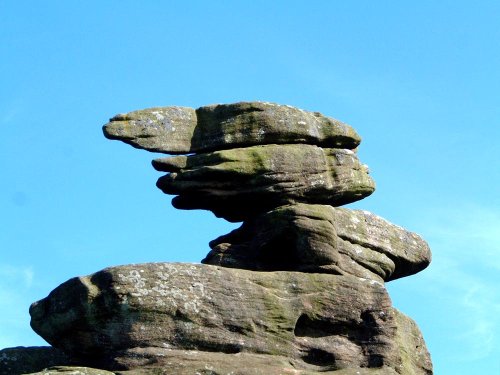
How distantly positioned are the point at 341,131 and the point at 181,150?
422 centimetres

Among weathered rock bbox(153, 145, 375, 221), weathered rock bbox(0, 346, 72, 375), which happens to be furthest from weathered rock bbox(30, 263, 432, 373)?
weathered rock bbox(153, 145, 375, 221)

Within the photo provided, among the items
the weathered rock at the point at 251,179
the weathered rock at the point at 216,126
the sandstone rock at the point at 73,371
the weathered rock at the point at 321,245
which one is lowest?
the sandstone rock at the point at 73,371

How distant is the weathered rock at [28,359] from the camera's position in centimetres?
3075

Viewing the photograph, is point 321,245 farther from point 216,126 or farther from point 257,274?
point 216,126

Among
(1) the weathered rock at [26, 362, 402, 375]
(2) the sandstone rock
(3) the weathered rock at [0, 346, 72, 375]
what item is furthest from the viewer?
(3) the weathered rock at [0, 346, 72, 375]

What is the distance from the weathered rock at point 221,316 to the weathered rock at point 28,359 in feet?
2.31

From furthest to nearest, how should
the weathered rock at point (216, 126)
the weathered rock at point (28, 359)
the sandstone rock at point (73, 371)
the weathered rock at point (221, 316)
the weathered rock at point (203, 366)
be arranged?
the weathered rock at point (216, 126) → the weathered rock at point (28, 359) → the weathered rock at point (221, 316) → the weathered rock at point (203, 366) → the sandstone rock at point (73, 371)

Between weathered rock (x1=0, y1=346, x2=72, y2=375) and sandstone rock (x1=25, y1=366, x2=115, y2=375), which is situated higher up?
weathered rock (x1=0, y1=346, x2=72, y2=375)

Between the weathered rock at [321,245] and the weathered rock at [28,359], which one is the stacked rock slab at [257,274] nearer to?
the weathered rock at [321,245]

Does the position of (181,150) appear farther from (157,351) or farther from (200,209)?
(157,351)

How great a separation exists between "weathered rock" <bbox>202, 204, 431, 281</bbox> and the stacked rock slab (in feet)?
0.11

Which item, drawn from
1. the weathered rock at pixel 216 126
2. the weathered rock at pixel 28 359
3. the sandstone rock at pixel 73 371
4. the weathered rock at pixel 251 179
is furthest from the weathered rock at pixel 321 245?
the sandstone rock at pixel 73 371

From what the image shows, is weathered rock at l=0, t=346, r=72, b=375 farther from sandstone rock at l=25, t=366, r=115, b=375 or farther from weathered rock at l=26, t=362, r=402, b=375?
weathered rock at l=26, t=362, r=402, b=375

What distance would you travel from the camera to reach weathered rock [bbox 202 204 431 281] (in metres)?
31.6
